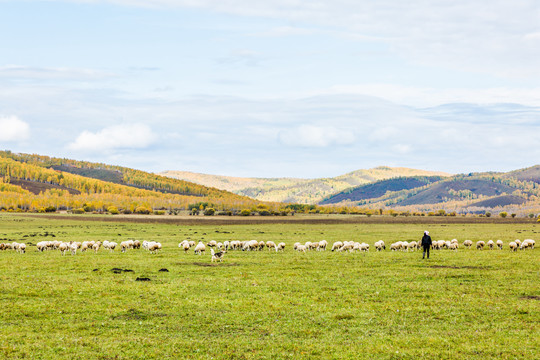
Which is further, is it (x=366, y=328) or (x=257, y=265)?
(x=257, y=265)

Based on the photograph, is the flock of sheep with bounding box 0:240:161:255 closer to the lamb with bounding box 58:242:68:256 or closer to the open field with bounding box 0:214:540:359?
the lamb with bounding box 58:242:68:256

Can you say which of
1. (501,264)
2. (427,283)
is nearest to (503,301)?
(427,283)

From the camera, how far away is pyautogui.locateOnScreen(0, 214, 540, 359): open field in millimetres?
15602

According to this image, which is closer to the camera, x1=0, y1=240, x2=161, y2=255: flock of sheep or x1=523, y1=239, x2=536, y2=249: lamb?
x1=0, y1=240, x2=161, y2=255: flock of sheep

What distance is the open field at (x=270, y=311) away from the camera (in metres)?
15.6

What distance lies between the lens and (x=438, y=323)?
1852cm

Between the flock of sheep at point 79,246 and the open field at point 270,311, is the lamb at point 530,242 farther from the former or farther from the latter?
the flock of sheep at point 79,246

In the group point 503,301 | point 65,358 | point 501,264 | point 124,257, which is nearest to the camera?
point 65,358

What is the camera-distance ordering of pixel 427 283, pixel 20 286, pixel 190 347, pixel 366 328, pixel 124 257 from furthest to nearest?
pixel 124 257 < pixel 427 283 < pixel 20 286 < pixel 366 328 < pixel 190 347

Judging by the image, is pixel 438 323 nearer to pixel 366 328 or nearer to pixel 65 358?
pixel 366 328

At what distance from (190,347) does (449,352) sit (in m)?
7.62

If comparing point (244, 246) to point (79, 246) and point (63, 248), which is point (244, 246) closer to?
point (79, 246)

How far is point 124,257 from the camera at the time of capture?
129 feet

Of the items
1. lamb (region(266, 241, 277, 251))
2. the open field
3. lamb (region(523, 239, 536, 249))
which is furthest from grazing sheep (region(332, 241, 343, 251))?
lamb (region(523, 239, 536, 249))
